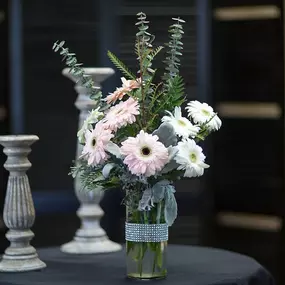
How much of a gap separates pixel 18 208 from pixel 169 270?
47cm

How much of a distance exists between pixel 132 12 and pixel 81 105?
5.58 ft

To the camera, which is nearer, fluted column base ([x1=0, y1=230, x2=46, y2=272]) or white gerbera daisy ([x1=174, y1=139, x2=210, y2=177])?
white gerbera daisy ([x1=174, y1=139, x2=210, y2=177])

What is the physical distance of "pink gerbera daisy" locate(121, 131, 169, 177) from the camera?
216cm

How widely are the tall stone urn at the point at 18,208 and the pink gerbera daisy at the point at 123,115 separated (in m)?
0.35

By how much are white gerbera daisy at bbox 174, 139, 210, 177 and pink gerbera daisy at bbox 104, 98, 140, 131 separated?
14 centimetres

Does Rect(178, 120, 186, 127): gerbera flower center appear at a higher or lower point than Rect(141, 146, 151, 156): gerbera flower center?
higher

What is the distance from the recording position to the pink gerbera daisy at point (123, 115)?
221 cm

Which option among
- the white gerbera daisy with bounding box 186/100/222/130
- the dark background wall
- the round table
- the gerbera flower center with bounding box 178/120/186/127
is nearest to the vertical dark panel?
the dark background wall

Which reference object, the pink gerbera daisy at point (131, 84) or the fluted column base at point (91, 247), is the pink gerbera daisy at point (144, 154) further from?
the fluted column base at point (91, 247)

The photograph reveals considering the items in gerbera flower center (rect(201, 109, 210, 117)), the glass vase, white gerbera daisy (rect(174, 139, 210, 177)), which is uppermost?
gerbera flower center (rect(201, 109, 210, 117))

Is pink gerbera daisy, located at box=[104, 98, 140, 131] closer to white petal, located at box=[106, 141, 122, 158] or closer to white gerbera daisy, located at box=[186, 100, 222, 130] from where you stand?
white petal, located at box=[106, 141, 122, 158]

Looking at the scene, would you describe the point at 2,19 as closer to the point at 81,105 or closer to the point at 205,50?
the point at 205,50

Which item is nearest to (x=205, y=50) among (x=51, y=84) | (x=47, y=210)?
(x=51, y=84)

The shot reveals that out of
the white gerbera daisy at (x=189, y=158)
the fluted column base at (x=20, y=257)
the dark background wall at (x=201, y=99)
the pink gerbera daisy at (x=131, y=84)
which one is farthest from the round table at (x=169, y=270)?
the dark background wall at (x=201, y=99)
